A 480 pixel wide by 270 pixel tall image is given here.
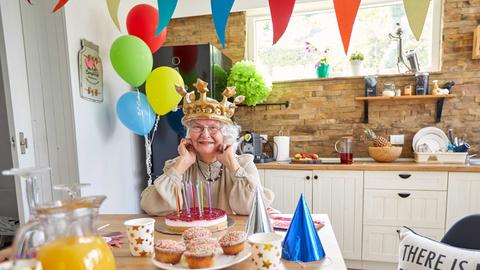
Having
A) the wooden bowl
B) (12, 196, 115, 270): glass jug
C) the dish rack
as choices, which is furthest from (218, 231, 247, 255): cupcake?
the dish rack

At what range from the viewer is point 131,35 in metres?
1.89

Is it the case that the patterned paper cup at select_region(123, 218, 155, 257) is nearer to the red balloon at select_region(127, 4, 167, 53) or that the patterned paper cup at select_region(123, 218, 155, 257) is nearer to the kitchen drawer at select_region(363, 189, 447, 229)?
the red balloon at select_region(127, 4, 167, 53)

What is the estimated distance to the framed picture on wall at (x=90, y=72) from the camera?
1769mm

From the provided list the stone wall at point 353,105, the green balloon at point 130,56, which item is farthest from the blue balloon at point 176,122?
the stone wall at point 353,105

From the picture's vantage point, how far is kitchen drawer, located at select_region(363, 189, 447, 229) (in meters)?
2.17

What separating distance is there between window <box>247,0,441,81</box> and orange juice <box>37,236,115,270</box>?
2.55 m

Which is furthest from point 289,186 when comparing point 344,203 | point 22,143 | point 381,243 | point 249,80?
point 22,143

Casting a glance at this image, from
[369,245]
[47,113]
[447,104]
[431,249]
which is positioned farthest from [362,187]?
[47,113]

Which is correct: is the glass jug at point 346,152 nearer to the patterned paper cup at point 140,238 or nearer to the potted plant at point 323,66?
the potted plant at point 323,66

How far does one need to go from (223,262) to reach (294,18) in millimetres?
2725

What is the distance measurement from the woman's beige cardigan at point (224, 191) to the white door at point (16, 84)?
802mm

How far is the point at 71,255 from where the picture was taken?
0.52 m

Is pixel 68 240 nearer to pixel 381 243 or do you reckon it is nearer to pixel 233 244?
pixel 233 244

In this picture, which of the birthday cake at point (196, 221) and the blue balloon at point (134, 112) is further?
the blue balloon at point (134, 112)
